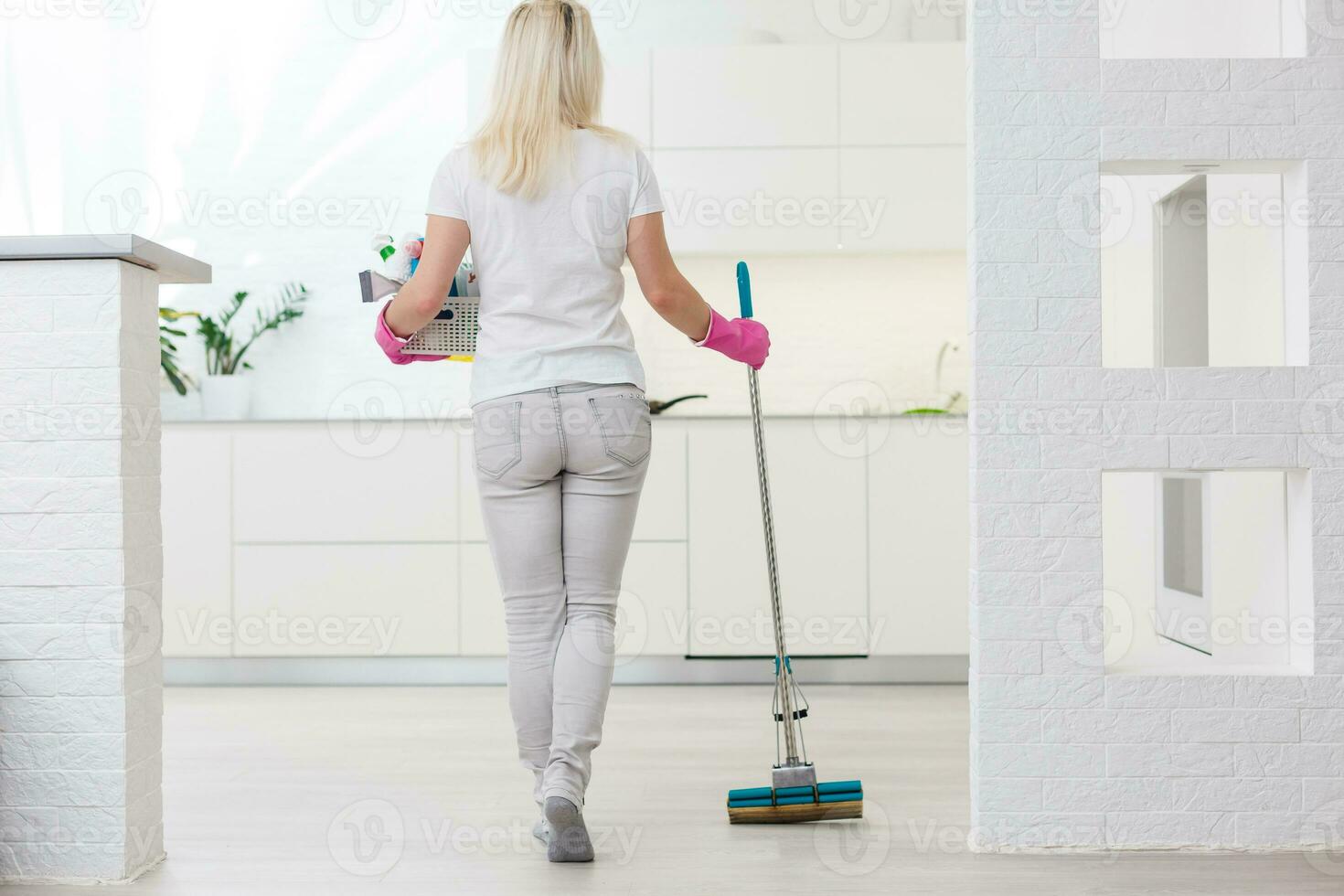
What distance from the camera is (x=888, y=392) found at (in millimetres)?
4039

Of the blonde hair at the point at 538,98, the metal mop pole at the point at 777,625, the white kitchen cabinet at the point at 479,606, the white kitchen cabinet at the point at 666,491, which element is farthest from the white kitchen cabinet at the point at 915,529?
the blonde hair at the point at 538,98

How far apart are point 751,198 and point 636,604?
1.30m

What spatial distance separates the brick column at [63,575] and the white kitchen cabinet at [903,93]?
2463 mm

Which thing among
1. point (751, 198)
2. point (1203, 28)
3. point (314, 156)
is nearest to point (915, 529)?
point (751, 198)

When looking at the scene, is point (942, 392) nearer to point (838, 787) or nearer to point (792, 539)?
point (792, 539)

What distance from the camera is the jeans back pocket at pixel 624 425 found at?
1.83m

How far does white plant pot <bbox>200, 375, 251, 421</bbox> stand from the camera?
386 cm

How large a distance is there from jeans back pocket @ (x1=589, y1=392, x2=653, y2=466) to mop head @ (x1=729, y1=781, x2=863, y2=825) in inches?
24.9

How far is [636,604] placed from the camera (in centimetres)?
340

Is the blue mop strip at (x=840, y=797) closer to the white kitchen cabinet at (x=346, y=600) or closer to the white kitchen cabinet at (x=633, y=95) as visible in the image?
the white kitchen cabinet at (x=346, y=600)

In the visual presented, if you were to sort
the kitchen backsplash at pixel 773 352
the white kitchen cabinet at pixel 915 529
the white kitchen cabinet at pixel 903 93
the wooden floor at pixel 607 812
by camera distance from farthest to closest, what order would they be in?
the kitchen backsplash at pixel 773 352 < the white kitchen cabinet at pixel 903 93 < the white kitchen cabinet at pixel 915 529 < the wooden floor at pixel 607 812

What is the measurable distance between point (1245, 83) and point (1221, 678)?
926 millimetres

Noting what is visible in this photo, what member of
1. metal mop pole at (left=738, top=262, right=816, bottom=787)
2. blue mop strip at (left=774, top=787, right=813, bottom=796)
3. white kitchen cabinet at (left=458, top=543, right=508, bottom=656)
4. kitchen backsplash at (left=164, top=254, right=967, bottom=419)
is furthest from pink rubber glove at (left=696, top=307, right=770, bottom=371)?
kitchen backsplash at (left=164, top=254, right=967, bottom=419)

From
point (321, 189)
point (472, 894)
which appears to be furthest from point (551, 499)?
point (321, 189)
